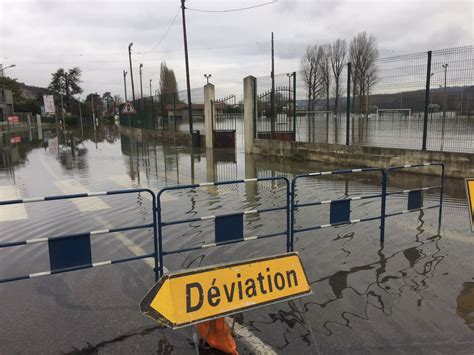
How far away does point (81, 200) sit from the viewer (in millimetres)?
9242

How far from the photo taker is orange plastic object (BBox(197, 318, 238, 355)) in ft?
10.6

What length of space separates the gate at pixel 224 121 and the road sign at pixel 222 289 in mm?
18201

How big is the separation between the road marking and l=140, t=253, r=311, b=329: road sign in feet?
19.3

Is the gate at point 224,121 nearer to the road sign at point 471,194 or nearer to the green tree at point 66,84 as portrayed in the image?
the road sign at point 471,194

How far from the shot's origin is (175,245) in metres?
5.91

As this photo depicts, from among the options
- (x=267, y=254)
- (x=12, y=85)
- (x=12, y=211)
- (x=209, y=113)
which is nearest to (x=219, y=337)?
(x=267, y=254)

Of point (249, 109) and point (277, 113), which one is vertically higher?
point (249, 109)

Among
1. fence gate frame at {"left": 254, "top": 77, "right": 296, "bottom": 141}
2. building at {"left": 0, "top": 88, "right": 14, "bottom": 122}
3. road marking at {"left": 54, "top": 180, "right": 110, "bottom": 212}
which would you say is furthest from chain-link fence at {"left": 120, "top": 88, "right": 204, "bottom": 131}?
building at {"left": 0, "top": 88, "right": 14, "bottom": 122}

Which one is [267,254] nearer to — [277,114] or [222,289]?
[222,289]

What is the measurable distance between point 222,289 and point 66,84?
328 feet

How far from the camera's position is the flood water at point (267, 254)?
11.5 feet

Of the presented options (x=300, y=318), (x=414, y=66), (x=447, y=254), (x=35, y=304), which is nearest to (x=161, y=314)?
(x=300, y=318)

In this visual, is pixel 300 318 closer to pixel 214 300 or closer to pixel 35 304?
pixel 214 300

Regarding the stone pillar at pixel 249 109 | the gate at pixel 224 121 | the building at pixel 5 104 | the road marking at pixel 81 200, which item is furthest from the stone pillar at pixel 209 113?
the building at pixel 5 104
